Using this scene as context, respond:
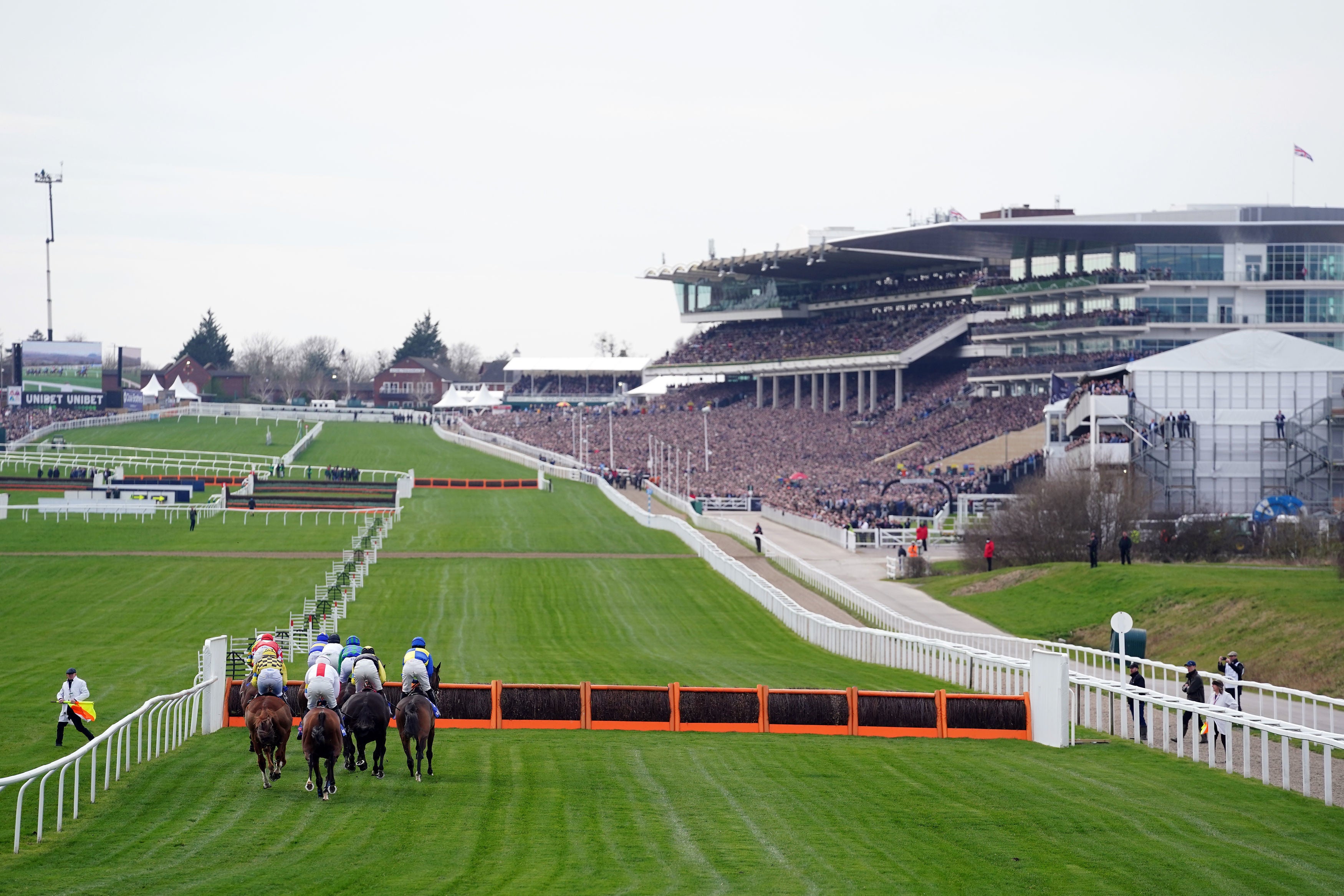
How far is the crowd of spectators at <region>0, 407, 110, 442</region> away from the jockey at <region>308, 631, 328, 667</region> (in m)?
83.0

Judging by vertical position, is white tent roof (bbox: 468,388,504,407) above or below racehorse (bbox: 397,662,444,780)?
above

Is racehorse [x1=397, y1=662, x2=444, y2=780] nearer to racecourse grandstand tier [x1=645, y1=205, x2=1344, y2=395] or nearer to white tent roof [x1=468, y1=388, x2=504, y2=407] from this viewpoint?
racecourse grandstand tier [x1=645, y1=205, x2=1344, y2=395]

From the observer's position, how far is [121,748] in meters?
15.4

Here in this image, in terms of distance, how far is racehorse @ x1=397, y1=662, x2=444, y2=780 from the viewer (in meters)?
15.0

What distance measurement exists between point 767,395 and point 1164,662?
8659 cm

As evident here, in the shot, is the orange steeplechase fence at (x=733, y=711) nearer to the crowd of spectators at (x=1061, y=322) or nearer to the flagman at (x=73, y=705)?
the flagman at (x=73, y=705)

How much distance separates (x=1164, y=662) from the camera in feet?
102

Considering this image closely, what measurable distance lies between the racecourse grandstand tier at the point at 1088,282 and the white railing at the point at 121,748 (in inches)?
2765

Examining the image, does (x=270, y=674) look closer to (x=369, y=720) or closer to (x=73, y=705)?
(x=369, y=720)

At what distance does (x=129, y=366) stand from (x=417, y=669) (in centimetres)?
11032

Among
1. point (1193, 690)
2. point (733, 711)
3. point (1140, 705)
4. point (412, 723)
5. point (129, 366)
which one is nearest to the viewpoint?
point (412, 723)

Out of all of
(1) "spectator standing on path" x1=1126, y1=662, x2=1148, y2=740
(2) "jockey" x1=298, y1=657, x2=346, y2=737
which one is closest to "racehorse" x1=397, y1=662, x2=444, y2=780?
(2) "jockey" x1=298, y1=657, x2=346, y2=737

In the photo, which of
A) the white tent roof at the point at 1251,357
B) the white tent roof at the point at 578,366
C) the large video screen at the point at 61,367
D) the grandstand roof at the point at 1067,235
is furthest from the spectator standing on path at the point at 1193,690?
the white tent roof at the point at 578,366

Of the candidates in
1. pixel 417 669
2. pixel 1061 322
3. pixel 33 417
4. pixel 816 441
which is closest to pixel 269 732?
pixel 417 669
